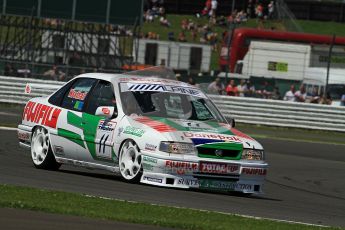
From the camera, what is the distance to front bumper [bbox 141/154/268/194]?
1143 centimetres

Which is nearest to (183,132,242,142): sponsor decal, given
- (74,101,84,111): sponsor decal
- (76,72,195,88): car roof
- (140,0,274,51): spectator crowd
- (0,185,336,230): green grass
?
(76,72,195,88): car roof

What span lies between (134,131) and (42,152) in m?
1.84

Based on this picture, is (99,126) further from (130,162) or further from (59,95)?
(59,95)

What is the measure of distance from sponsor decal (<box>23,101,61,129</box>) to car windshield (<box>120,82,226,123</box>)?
1.02m

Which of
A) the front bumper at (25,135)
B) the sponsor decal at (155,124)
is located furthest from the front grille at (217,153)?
the front bumper at (25,135)

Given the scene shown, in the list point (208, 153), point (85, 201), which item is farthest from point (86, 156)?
point (85, 201)

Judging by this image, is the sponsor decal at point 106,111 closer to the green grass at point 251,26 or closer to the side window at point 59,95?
the side window at point 59,95

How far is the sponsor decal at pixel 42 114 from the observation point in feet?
43.0

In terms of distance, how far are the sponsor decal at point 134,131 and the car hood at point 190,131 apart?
7 cm

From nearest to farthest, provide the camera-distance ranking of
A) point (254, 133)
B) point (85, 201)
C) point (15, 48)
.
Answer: point (85, 201), point (254, 133), point (15, 48)

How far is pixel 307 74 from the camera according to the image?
31125mm

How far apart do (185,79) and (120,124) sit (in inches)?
817

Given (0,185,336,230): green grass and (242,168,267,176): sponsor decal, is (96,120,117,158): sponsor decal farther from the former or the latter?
(0,185,336,230): green grass

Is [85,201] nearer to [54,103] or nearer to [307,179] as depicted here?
[54,103]
